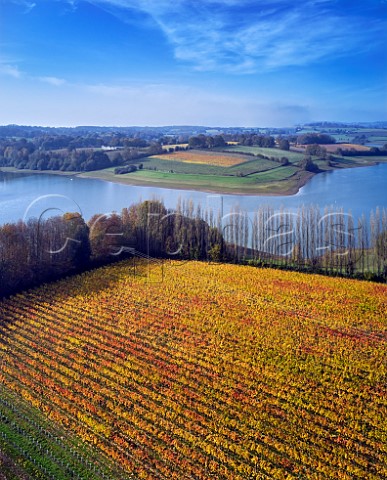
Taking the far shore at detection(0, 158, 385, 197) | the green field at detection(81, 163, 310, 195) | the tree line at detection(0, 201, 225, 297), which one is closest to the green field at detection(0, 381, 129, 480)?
the tree line at detection(0, 201, 225, 297)

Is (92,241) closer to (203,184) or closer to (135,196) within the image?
(135,196)

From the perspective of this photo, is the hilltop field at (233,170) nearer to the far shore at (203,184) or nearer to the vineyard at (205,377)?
the far shore at (203,184)

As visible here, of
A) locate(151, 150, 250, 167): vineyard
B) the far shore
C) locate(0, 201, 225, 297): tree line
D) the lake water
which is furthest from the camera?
locate(151, 150, 250, 167): vineyard

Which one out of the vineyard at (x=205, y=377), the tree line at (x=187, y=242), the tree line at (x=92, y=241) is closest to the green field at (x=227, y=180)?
the tree line at (x=187, y=242)

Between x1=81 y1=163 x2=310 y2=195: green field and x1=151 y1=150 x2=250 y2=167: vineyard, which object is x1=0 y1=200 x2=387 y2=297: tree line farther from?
x1=151 y1=150 x2=250 y2=167: vineyard

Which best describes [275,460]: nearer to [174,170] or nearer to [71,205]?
[71,205]
